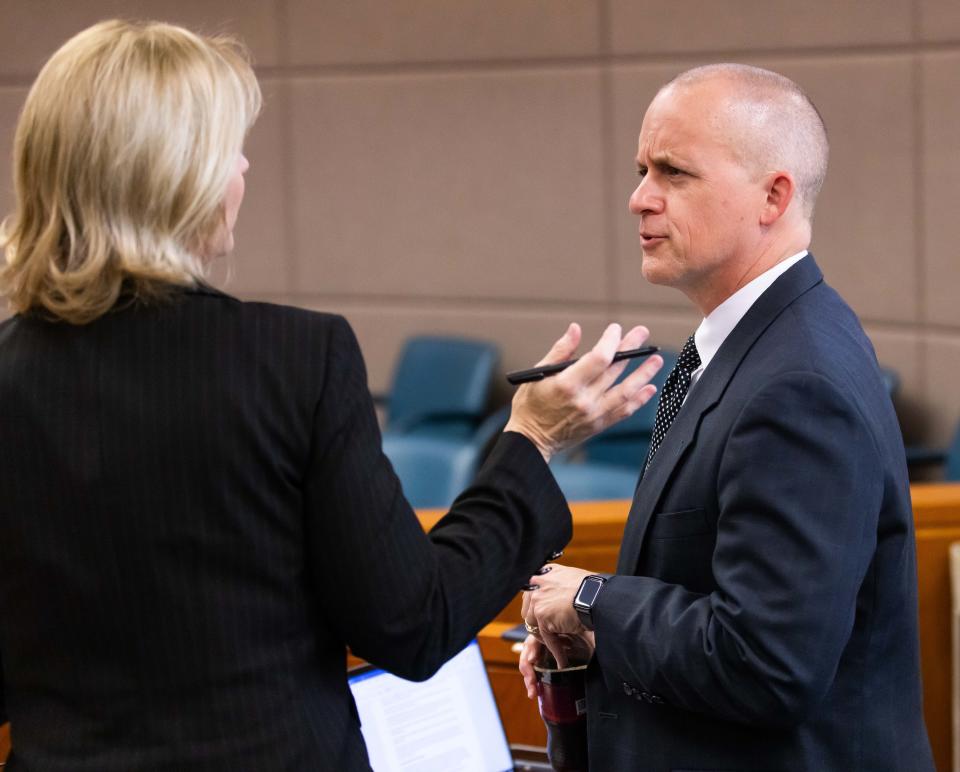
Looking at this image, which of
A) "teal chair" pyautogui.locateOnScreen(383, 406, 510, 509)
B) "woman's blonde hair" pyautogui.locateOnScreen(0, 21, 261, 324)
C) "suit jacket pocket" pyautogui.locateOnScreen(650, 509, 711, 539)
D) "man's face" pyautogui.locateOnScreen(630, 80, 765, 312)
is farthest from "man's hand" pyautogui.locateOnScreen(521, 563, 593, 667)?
"teal chair" pyautogui.locateOnScreen(383, 406, 510, 509)

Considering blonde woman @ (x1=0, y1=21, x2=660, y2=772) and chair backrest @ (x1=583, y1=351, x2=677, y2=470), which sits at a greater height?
blonde woman @ (x1=0, y1=21, x2=660, y2=772)

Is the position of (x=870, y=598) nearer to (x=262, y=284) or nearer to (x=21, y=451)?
(x=21, y=451)

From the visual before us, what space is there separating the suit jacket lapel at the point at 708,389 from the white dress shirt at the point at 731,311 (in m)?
0.03

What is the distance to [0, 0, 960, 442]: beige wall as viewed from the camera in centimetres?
467

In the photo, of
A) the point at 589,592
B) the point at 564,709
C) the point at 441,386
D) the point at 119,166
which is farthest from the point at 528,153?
the point at 119,166

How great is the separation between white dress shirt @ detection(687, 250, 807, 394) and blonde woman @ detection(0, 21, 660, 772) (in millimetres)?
640

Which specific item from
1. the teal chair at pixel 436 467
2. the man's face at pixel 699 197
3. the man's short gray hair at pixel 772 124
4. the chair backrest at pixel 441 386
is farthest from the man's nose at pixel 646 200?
the chair backrest at pixel 441 386

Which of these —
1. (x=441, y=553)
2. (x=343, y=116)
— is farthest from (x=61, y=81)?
(x=343, y=116)

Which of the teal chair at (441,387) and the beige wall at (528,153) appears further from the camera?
the teal chair at (441,387)

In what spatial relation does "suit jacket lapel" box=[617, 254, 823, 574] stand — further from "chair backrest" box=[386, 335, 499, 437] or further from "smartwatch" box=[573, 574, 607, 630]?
"chair backrest" box=[386, 335, 499, 437]

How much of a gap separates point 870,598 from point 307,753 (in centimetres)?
72

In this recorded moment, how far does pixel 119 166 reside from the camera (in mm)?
1193

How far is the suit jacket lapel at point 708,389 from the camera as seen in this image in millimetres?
1612

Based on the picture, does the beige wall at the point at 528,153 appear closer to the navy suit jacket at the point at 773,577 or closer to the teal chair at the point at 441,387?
Answer: the teal chair at the point at 441,387
